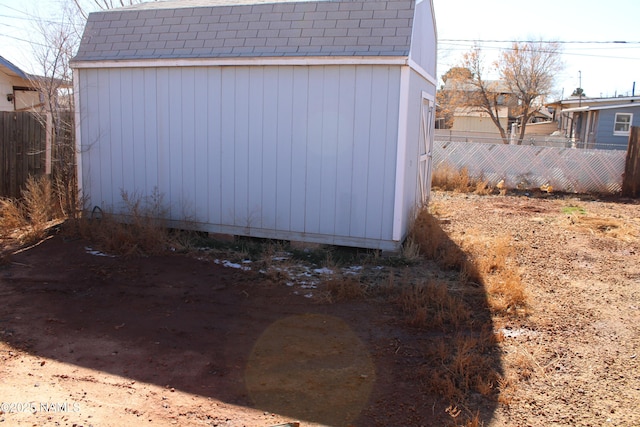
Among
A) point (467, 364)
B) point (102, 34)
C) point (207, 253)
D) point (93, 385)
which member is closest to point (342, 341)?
point (467, 364)

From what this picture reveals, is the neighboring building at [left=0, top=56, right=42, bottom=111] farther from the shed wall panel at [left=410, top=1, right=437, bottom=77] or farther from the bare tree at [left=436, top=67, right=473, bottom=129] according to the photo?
the bare tree at [left=436, top=67, right=473, bottom=129]

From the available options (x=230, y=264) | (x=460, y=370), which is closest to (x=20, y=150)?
(x=230, y=264)

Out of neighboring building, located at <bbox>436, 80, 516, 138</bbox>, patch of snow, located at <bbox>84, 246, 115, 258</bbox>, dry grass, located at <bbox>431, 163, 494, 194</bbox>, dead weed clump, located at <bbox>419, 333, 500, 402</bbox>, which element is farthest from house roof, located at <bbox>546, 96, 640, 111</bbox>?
patch of snow, located at <bbox>84, 246, 115, 258</bbox>

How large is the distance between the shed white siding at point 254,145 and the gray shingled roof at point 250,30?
0.79 ft

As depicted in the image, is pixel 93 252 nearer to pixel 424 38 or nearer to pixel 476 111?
pixel 424 38

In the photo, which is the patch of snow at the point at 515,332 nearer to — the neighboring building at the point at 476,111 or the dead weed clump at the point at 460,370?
the dead weed clump at the point at 460,370

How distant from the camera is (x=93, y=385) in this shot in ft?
11.8

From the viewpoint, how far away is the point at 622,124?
22.0m

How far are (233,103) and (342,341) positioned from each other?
162 inches

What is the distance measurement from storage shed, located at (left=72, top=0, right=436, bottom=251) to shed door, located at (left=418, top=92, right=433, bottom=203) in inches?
5.2

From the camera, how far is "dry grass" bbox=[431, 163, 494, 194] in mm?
13769

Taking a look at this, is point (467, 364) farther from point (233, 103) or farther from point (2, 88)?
point (2, 88)

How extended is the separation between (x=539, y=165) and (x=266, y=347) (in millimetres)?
11843

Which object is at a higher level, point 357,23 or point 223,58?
point 357,23
